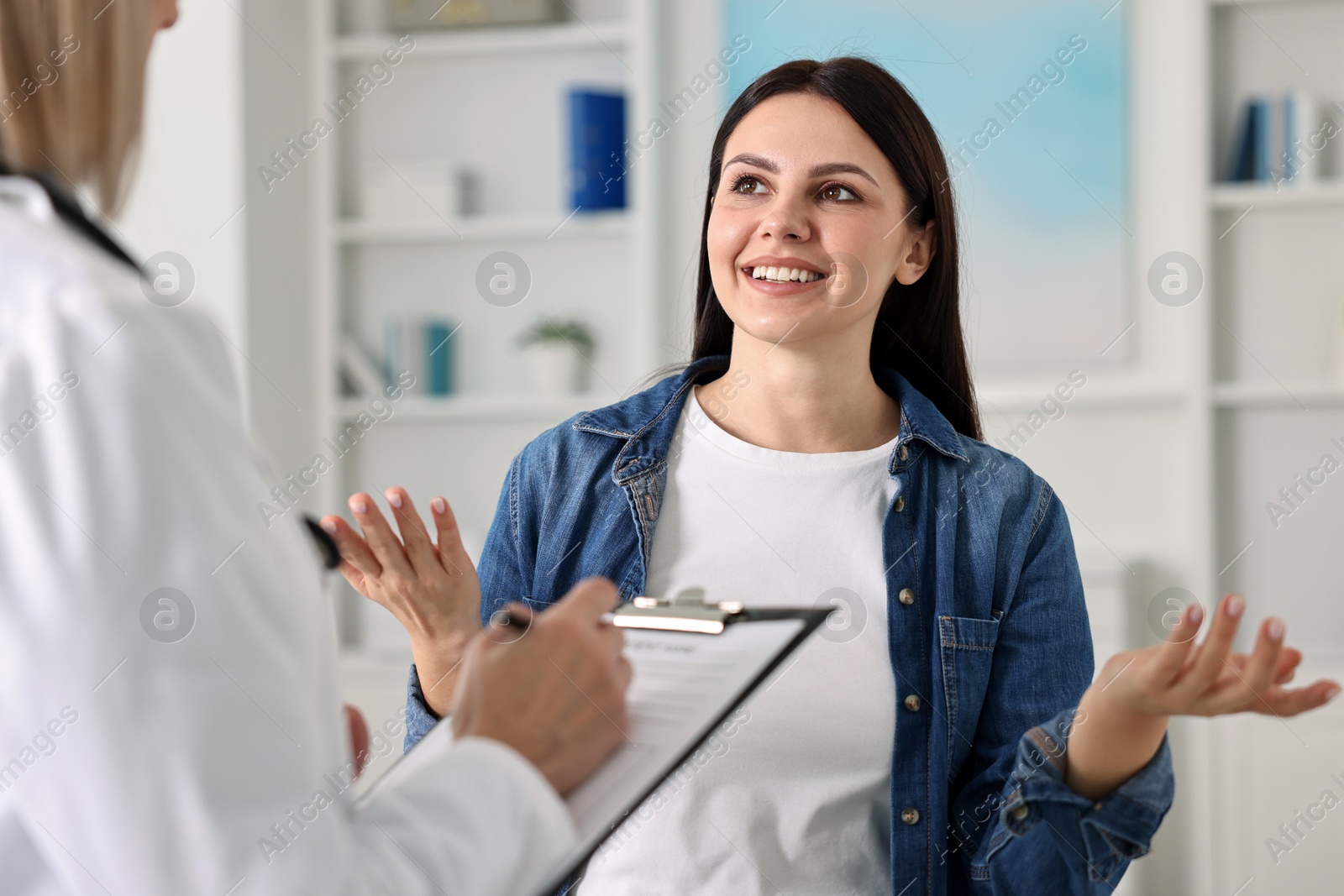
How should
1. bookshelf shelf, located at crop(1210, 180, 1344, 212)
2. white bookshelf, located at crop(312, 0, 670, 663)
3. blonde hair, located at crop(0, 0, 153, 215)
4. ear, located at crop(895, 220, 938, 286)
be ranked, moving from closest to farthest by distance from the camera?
1. blonde hair, located at crop(0, 0, 153, 215)
2. ear, located at crop(895, 220, 938, 286)
3. bookshelf shelf, located at crop(1210, 180, 1344, 212)
4. white bookshelf, located at crop(312, 0, 670, 663)

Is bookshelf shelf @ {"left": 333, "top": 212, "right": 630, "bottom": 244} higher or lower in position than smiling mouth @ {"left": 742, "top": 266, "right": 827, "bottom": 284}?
higher

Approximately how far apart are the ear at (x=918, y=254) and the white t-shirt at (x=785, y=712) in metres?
0.29

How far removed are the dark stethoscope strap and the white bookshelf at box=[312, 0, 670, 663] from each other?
2857mm

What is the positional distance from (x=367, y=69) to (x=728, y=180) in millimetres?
2476

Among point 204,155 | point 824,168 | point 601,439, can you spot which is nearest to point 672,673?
point 601,439

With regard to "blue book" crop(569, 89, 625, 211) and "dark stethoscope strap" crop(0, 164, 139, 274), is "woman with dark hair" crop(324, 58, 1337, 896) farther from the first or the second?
"blue book" crop(569, 89, 625, 211)

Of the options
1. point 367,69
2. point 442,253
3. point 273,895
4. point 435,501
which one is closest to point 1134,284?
point 442,253

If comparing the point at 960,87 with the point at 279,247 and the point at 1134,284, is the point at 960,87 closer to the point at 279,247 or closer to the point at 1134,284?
the point at 1134,284

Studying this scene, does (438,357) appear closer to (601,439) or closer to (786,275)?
(601,439)

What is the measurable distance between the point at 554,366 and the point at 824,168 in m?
2.07

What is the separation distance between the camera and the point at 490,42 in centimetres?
355

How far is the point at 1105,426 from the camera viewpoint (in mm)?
3334

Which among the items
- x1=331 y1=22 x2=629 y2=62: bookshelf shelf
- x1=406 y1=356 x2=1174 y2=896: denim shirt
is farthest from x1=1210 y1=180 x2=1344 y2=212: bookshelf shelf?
x1=406 y1=356 x2=1174 y2=896: denim shirt

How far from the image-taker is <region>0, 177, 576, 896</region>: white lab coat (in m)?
0.52
